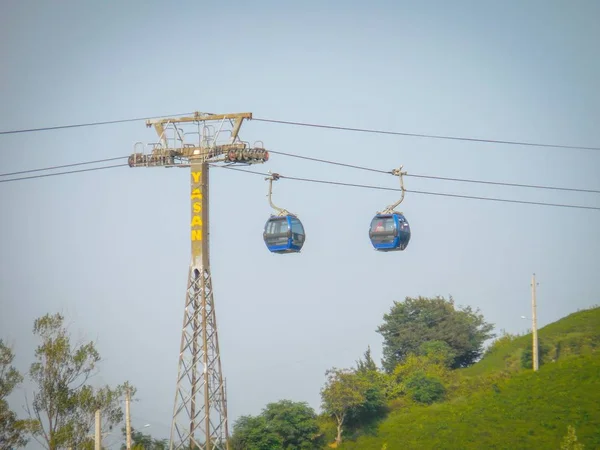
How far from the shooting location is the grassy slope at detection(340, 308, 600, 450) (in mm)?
61188

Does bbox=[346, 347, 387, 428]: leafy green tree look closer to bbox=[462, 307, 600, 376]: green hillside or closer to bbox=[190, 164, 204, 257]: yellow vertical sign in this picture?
bbox=[462, 307, 600, 376]: green hillside

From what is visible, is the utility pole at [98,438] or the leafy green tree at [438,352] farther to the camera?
the leafy green tree at [438,352]

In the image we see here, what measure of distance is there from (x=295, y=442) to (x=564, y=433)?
1727cm

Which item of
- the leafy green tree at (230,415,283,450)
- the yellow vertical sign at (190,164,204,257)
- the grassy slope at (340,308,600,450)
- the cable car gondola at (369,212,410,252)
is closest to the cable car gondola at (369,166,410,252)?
the cable car gondola at (369,212,410,252)

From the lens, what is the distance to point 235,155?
40.2 meters

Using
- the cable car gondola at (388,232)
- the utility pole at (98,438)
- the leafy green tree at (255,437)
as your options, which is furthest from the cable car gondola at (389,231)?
the leafy green tree at (255,437)

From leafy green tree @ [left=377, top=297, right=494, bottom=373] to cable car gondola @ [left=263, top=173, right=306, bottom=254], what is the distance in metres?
58.8

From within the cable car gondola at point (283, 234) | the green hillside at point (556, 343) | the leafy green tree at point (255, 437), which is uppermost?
the cable car gondola at point (283, 234)

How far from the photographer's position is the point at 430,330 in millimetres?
101250

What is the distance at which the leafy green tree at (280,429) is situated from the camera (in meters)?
65.9

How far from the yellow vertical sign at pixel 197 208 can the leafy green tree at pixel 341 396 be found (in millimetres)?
34718

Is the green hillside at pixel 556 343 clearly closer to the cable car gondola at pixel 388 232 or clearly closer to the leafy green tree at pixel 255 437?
the leafy green tree at pixel 255 437

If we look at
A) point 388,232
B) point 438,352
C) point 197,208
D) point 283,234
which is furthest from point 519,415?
point 197,208

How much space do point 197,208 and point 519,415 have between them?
32.7m
